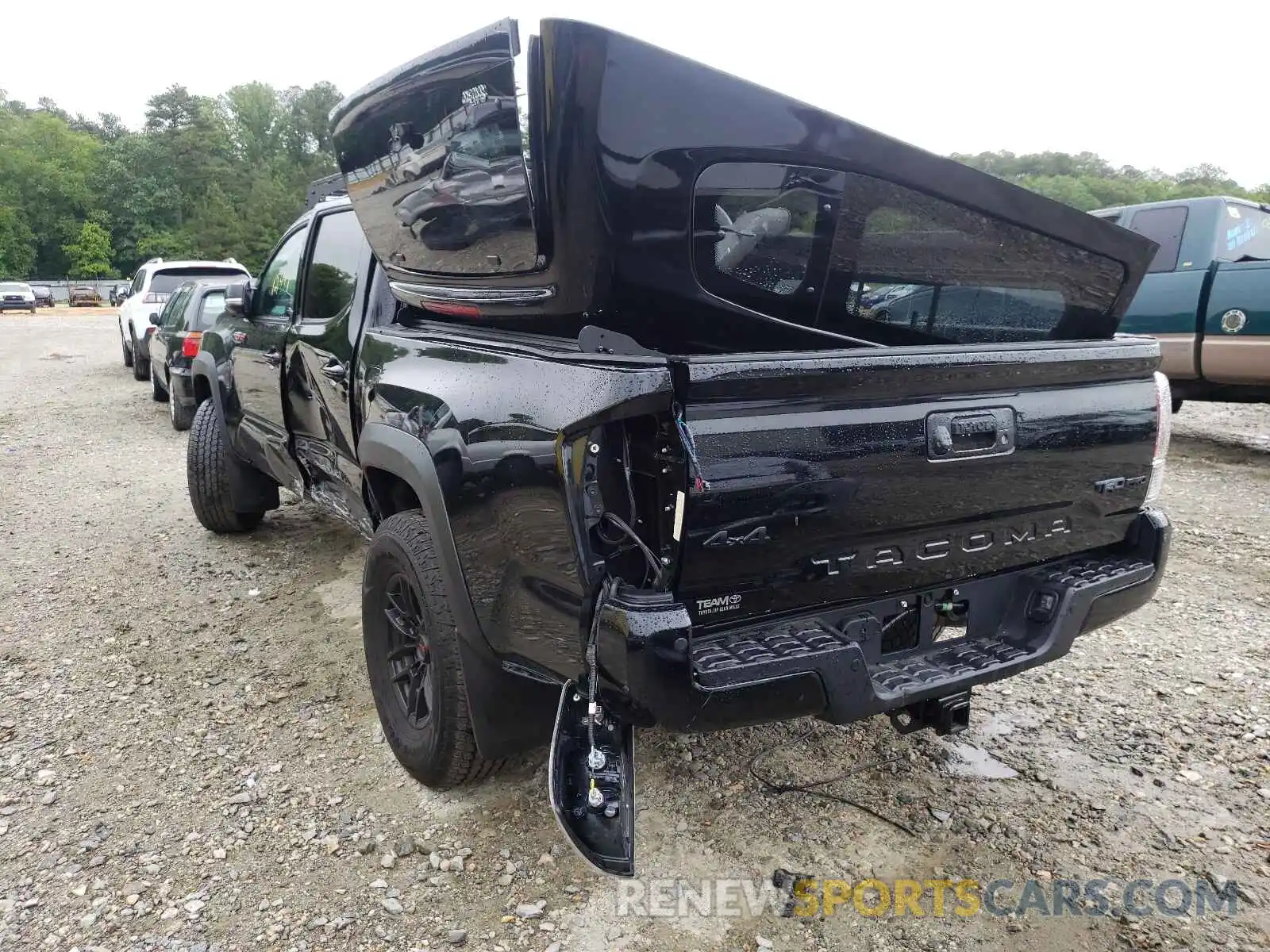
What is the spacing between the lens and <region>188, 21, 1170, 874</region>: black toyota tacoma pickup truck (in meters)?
1.94

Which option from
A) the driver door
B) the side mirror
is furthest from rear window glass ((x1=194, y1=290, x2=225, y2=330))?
the side mirror

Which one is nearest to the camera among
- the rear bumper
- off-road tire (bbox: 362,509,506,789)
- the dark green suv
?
the rear bumper

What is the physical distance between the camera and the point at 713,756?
3016mm

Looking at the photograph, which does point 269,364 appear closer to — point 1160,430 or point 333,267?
point 333,267

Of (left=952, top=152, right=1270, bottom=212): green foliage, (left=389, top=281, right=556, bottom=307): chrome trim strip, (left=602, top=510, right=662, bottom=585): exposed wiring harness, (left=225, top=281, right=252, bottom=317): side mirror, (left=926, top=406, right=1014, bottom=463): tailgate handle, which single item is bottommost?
(left=602, top=510, right=662, bottom=585): exposed wiring harness

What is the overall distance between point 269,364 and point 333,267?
786 mm

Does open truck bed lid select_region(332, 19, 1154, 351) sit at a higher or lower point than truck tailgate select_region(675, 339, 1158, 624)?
higher

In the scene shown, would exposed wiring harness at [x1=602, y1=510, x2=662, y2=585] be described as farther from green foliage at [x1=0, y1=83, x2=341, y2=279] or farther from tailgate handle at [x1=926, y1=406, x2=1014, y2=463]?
green foliage at [x1=0, y1=83, x2=341, y2=279]

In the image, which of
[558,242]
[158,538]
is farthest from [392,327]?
[158,538]

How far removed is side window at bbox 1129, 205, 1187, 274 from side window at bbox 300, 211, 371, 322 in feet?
20.9

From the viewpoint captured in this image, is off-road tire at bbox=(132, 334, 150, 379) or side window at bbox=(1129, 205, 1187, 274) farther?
off-road tire at bbox=(132, 334, 150, 379)

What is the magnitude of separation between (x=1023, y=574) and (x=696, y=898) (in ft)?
4.21

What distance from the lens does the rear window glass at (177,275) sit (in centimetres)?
1327
